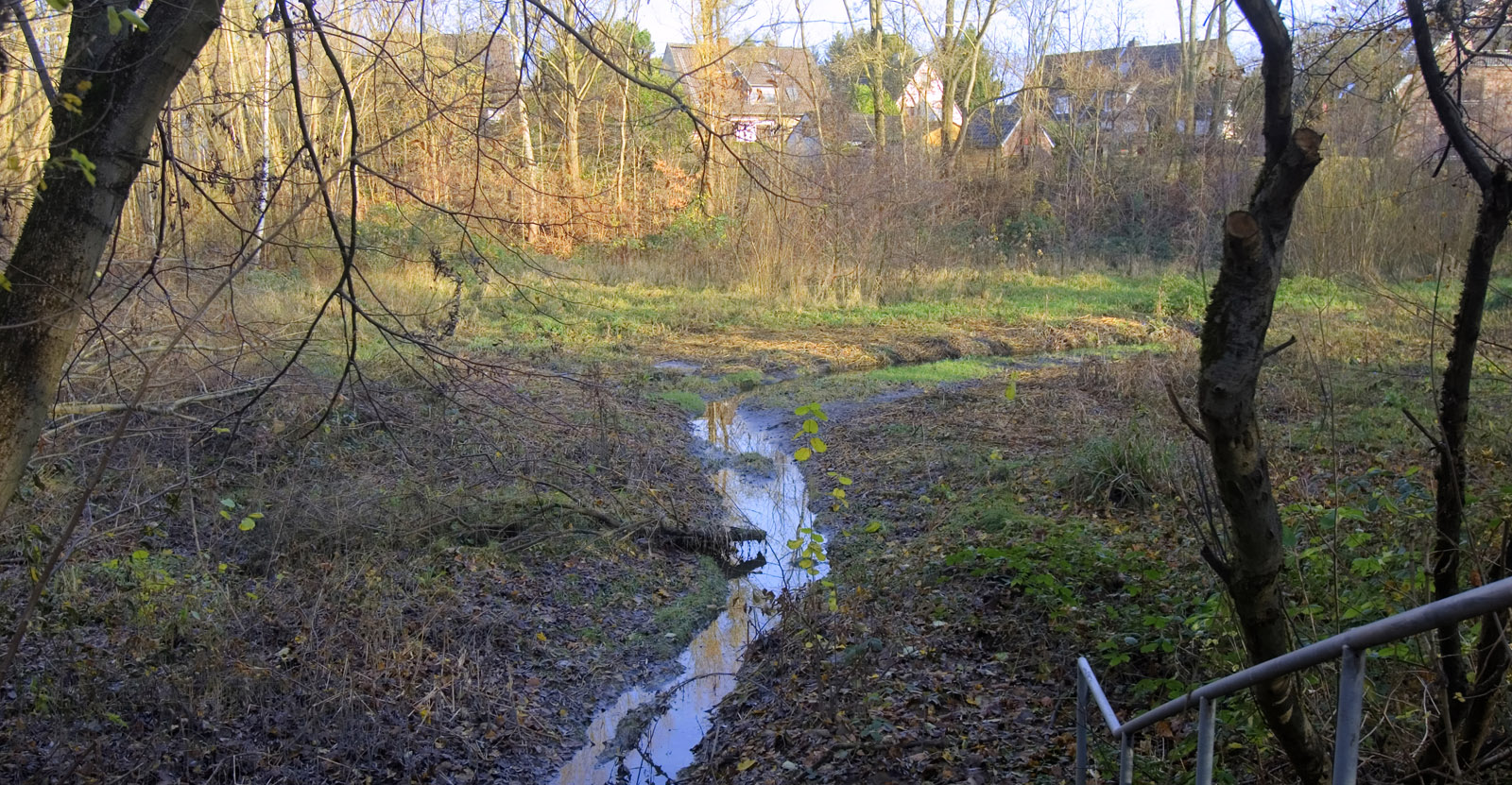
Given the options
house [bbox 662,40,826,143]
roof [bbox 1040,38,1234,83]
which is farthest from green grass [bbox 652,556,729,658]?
roof [bbox 1040,38,1234,83]

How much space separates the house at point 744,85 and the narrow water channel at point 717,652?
294 centimetres

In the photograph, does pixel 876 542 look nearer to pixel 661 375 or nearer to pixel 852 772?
pixel 852 772

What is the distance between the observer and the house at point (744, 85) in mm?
5162

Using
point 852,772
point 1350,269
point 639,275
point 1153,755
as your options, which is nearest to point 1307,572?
point 1153,755

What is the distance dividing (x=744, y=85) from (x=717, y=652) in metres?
5.81

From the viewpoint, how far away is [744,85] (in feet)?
33.4

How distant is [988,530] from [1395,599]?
3681 millimetres

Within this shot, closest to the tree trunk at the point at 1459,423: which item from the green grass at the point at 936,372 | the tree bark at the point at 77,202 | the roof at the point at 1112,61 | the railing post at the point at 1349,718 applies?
the railing post at the point at 1349,718

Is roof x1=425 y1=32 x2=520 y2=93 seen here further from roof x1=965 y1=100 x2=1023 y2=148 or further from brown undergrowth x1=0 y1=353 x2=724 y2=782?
roof x1=965 y1=100 x2=1023 y2=148

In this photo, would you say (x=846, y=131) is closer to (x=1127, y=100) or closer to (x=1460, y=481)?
(x=1127, y=100)

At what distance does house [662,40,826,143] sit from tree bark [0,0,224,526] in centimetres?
171

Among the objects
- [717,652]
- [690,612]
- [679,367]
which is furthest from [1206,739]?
[679,367]

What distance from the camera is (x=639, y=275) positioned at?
2416cm

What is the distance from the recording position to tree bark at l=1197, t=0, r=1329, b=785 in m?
2.55
